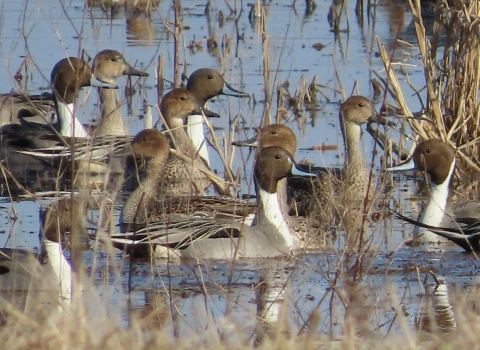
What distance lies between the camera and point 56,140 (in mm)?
9734

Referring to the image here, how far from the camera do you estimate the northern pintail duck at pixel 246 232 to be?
6.72 metres

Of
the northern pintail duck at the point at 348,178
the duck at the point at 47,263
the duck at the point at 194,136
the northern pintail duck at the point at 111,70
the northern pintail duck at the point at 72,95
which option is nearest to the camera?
the duck at the point at 47,263

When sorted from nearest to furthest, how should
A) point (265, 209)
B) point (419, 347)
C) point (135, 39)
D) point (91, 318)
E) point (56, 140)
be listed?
1. point (419, 347)
2. point (91, 318)
3. point (265, 209)
4. point (56, 140)
5. point (135, 39)

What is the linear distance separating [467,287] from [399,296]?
461 millimetres

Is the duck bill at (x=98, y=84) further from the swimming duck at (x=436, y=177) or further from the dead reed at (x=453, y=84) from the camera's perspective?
the swimming duck at (x=436, y=177)

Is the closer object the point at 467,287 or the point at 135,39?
the point at 467,287

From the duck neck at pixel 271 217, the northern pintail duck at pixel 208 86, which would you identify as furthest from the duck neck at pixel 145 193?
the northern pintail duck at pixel 208 86

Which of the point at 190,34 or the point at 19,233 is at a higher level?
the point at 190,34

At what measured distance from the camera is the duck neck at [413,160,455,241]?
23.8 feet

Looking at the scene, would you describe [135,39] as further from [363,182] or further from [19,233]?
[19,233]

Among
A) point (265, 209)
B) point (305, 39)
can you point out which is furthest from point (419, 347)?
point (305, 39)

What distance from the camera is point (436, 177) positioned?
7582 millimetres

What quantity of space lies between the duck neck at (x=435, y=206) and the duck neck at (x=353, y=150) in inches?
31.4

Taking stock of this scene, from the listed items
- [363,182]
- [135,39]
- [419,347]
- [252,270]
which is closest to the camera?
[419,347]
